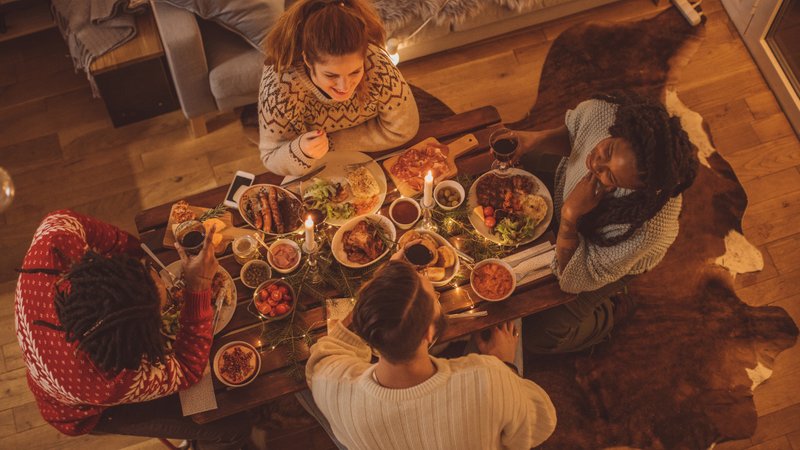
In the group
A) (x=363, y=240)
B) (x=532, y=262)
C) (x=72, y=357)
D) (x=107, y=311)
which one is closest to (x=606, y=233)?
(x=532, y=262)

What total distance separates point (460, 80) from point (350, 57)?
172 cm

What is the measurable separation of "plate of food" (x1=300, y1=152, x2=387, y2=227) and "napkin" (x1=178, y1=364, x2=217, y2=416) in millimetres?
732

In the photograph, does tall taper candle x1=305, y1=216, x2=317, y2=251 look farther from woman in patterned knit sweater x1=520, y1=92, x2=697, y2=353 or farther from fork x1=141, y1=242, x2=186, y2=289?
woman in patterned knit sweater x1=520, y1=92, x2=697, y2=353

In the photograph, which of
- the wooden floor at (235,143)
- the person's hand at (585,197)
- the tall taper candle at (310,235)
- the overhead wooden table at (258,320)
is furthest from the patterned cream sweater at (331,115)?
the wooden floor at (235,143)

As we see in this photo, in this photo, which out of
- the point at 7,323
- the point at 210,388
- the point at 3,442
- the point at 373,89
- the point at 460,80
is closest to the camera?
the point at 210,388

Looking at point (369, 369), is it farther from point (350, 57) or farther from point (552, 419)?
point (350, 57)

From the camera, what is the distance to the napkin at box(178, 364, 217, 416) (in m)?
2.15

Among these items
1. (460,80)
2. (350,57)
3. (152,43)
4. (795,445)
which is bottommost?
(795,445)

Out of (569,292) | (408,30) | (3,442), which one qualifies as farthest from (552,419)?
(3,442)

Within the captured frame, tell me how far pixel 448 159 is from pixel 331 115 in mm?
511

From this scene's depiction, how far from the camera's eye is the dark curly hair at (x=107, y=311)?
1.88 metres

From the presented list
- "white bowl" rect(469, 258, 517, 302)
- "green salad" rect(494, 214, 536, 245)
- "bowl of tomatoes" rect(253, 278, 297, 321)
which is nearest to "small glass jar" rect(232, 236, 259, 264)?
"bowl of tomatoes" rect(253, 278, 297, 321)

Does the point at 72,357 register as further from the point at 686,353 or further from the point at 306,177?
the point at 686,353

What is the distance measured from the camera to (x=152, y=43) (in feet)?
10.6
